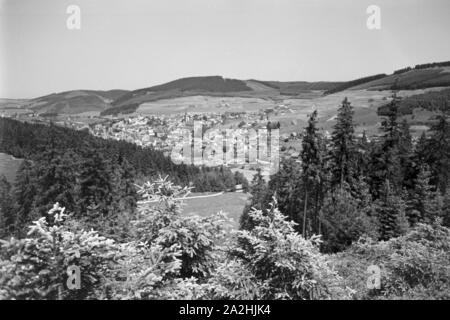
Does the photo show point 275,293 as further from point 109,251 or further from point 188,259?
point 109,251

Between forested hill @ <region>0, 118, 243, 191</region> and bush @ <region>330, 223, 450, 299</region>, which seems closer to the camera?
bush @ <region>330, 223, 450, 299</region>

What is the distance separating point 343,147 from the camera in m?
26.3

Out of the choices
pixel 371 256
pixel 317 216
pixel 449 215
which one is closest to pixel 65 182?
pixel 317 216

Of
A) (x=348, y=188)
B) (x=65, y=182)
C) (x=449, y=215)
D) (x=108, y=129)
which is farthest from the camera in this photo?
(x=108, y=129)

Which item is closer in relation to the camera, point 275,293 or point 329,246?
point 275,293

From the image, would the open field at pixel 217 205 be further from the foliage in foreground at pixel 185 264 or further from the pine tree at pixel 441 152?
the foliage in foreground at pixel 185 264

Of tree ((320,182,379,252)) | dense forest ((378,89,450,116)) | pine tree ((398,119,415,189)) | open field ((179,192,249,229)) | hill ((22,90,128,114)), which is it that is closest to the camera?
tree ((320,182,379,252))

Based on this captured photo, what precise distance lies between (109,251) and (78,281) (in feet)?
2.20

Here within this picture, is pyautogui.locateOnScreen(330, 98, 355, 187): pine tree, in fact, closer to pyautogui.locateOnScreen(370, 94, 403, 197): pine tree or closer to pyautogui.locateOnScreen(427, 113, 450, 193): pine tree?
pyautogui.locateOnScreen(370, 94, 403, 197): pine tree

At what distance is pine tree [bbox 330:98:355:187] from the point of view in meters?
25.6

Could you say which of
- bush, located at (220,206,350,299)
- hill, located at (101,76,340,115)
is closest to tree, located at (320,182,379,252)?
bush, located at (220,206,350,299)
